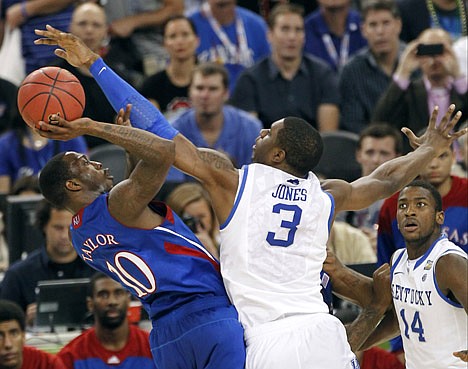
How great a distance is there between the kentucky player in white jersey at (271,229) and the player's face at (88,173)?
41 centimetres

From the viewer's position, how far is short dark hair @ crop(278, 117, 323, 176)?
666cm

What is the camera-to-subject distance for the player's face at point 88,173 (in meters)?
6.82

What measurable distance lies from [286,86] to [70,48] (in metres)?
5.50

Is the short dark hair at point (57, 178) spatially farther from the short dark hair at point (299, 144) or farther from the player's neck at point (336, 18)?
the player's neck at point (336, 18)

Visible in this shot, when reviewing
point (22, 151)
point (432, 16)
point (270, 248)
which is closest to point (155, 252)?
point (270, 248)

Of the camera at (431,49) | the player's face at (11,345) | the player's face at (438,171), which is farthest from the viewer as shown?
the camera at (431,49)

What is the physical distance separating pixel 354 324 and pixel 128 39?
20.9 feet

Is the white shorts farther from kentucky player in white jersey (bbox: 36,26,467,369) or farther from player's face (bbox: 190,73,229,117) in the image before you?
player's face (bbox: 190,73,229,117)

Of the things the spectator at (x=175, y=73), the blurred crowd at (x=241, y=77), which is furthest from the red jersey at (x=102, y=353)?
the spectator at (x=175, y=73)

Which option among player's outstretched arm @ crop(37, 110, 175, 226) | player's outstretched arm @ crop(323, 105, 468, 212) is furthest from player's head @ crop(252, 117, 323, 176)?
player's outstretched arm @ crop(37, 110, 175, 226)

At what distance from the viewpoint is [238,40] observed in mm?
12695

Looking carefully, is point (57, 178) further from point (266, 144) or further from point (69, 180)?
point (266, 144)

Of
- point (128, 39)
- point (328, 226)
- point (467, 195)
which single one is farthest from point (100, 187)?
point (128, 39)

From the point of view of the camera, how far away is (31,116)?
6.60 meters
